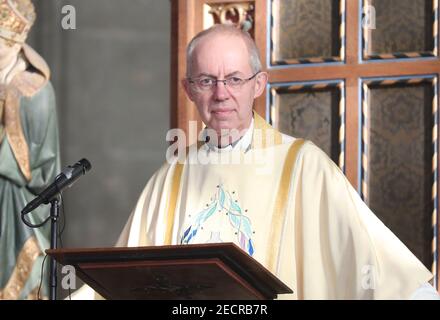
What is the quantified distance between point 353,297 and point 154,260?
Answer: 2.71ft

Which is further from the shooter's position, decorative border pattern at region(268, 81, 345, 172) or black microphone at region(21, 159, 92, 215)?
decorative border pattern at region(268, 81, 345, 172)

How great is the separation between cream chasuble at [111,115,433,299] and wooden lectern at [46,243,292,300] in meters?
0.48

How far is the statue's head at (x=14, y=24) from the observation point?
7.31 meters

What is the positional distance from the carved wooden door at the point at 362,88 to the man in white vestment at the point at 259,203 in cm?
132

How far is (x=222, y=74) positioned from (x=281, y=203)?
22.0 inches

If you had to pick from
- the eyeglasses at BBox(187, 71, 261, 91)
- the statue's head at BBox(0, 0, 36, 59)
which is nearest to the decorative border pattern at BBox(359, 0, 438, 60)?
the eyeglasses at BBox(187, 71, 261, 91)

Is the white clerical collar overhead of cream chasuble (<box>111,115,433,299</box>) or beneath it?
overhead

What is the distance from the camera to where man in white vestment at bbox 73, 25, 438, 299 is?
175 inches

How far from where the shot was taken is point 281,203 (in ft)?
15.6

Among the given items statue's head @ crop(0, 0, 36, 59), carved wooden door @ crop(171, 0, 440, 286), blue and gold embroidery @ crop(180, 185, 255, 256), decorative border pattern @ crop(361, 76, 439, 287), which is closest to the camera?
blue and gold embroidery @ crop(180, 185, 255, 256)

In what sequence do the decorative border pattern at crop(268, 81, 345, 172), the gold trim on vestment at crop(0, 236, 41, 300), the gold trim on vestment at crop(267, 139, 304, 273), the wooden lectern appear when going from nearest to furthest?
1. the wooden lectern
2. the gold trim on vestment at crop(267, 139, 304, 273)
3. the decorative border pattern at crop(268, 81, 345, 172)
4. the gold trim on vestment at crop(0, 236, 41, 300)

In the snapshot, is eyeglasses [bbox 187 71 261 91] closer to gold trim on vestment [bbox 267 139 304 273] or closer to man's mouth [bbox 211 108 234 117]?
man's mouth [bbox 211 108 234 117]

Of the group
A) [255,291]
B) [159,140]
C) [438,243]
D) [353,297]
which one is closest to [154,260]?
[255,291]

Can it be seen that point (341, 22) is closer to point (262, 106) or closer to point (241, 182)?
point (262, 106)
